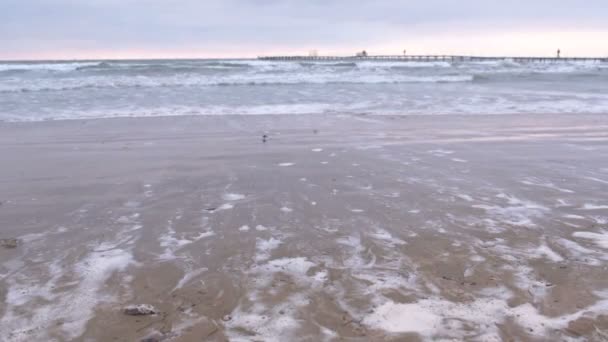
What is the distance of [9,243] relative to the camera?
397 centimetres

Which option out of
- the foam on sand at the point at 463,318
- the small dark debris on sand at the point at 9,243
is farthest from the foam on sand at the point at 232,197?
the foam on sand at the point at 463,318

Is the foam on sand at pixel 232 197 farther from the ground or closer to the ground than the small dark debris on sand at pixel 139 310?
farther from the ground

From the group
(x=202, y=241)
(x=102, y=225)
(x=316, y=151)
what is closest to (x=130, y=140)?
(x=316, y=151)

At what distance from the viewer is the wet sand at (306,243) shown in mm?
2789

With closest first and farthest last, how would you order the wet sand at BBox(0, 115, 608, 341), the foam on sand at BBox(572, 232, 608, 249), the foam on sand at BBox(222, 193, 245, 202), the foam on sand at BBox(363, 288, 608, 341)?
1. the foam on sand at BBox(363, 288, 608, 341)
2. the wet sand at BBox(0, 115, 608, 341)
3. the foam on sand at BBox(572, 232, 608, 249)
4. the foam on sand at BBox(222, 193, 245, 202)

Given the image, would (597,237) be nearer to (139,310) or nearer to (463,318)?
(463,318)

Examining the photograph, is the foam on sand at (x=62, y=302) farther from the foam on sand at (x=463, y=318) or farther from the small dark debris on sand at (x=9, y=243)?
the foam on sand at (x=463, y=318)

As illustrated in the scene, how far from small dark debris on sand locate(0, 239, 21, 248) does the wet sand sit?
0.02m

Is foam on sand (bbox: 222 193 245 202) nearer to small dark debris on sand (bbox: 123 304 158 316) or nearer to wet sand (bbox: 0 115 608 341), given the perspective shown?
wet sand (bbox: 0 115 608 341)

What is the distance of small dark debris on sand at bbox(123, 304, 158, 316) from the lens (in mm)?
2855

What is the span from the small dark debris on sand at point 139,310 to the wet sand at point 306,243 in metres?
0.07

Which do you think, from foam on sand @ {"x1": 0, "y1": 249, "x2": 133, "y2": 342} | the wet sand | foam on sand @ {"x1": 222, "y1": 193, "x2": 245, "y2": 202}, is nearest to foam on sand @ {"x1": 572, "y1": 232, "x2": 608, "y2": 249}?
the wet sand

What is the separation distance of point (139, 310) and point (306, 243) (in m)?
1.45

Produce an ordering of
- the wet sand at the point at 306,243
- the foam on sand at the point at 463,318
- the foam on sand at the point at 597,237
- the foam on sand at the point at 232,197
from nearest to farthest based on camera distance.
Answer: the foam on sand at the point at 463,318, the wet sand at the point at 306,243, the foam on sand at the point at 597,237, the foam on sand at the point at 232,197
